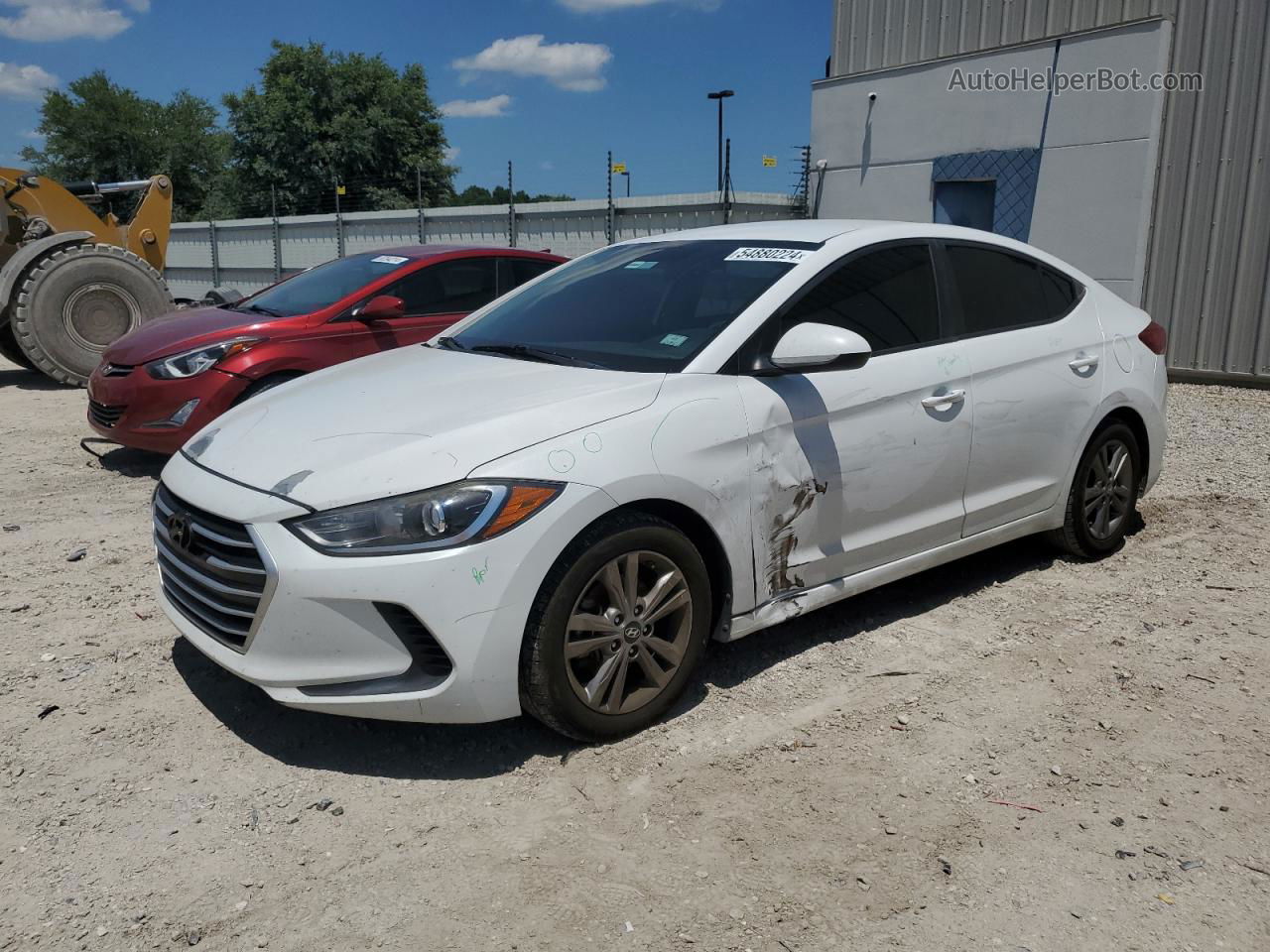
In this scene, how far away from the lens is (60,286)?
33.4ft

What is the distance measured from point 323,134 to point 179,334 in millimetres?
43631

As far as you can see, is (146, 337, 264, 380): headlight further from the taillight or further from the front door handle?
the taillight

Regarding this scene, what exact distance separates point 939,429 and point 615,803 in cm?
196

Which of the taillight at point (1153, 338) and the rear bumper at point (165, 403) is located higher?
the taillight at point (1153, 338)

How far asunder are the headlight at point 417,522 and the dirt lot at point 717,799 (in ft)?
2.51

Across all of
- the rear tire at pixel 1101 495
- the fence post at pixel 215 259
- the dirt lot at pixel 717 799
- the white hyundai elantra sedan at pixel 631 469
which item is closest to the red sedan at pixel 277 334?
the dirt lot at pixel 717 799

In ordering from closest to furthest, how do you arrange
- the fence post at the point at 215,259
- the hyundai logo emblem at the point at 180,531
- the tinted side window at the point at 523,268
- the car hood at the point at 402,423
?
the car hood at the point at 402,423, the hyundai logo emblem at the point at 180,531, the tinted side window at the point at 523,268, the fence post at the point at 215,259

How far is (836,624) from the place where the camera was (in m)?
4.32

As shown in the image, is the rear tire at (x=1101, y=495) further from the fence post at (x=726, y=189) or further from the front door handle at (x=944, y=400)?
the fence post at (x=726, y=189)

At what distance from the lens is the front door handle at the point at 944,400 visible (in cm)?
399

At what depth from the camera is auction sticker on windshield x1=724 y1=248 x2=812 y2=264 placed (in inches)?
153

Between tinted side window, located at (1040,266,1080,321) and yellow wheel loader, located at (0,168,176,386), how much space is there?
28.8ft

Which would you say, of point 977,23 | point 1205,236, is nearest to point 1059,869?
point 1205,236

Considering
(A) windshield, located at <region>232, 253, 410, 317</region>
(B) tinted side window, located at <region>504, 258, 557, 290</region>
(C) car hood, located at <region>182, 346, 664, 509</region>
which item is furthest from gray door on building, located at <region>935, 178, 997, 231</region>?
(C) car hood, located at <region>182, 346, 664, 509</region>
